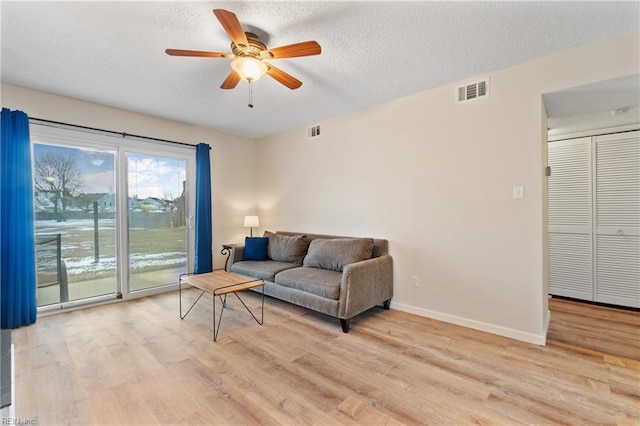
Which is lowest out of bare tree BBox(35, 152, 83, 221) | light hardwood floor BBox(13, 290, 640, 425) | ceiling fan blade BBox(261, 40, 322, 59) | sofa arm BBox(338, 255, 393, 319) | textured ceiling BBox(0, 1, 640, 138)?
light hardwood floor BBox(13, 290, 640, 425)

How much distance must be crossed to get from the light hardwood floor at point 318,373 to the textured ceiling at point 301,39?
2.54 meters

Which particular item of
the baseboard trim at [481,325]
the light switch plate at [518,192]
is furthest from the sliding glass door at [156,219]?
the light switch plate at [518,192]

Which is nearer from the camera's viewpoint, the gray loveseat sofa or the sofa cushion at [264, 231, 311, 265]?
the gray loveseat sofa

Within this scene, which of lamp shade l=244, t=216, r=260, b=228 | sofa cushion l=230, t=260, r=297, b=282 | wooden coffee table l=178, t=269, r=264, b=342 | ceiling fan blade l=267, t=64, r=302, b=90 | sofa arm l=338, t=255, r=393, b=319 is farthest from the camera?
lamp shade l=244, t=216, r=260, b=228

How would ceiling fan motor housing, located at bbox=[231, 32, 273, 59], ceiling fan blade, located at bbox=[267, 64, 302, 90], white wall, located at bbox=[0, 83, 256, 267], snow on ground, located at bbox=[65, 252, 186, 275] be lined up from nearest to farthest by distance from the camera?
ceiling fan motor housing, located at bbox=[231, 32, 273, 59]
ceiling fan blade, located at bbox=[267, 64, 302, 90]
white wall, located at bbox=[0, 83, 256, 267]
snow on ground, located at bbox=[65, 252, 186, 275]

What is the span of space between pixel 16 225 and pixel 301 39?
341 centimetres

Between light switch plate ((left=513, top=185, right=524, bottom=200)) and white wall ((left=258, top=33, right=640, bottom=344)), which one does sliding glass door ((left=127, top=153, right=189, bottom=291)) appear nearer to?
white wall ((left=258, top=33, right=640, bottom=344))

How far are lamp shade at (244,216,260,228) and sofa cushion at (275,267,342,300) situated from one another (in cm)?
160

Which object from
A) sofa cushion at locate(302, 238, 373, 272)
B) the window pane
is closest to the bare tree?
the window pane

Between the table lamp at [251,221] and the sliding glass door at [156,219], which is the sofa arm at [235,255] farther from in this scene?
the sliding glass door at [156,219]

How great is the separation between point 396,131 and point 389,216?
1.04 m

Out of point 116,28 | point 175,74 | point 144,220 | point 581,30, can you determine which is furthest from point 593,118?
point 144,220

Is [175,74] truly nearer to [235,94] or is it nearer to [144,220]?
[235,94]

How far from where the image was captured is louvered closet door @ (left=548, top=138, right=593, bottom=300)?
358cm
